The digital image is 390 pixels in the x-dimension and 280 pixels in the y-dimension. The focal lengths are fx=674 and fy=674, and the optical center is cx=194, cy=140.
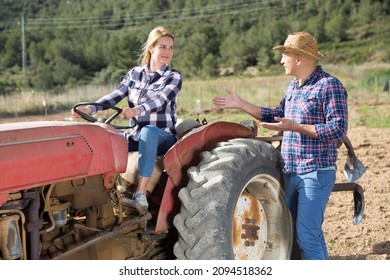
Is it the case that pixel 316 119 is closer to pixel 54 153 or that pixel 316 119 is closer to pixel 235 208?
pixel 235 208

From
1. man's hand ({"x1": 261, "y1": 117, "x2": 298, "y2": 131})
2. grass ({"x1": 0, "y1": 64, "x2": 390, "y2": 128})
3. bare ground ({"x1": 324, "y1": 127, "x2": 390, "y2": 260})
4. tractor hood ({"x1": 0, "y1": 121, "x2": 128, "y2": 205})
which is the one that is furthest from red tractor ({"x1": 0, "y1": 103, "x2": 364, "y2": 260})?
grass ({"x1": 0, "y1": 64, "x2": 390, "y2": 128})

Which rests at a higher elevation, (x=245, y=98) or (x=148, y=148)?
(x=148, y=148)

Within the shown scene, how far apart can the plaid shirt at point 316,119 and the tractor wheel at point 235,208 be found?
18 cm

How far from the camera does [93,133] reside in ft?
11.8

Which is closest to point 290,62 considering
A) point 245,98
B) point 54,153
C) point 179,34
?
point 54,153

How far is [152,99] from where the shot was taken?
4.23m

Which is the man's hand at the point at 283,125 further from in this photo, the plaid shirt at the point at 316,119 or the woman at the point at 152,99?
the woman at the point at 152,99

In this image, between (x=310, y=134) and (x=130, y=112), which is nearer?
(x=130, y=112)

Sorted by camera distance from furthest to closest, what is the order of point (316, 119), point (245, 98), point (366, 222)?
point (245, 98)
point (366, 222)
point (316, 119)

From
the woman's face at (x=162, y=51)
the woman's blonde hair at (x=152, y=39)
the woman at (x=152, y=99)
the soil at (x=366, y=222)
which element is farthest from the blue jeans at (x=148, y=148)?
the soil at (x=366, y=222)

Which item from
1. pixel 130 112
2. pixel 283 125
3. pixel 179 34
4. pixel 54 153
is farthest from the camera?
pixel 179 34

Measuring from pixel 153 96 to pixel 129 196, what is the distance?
66 cm
